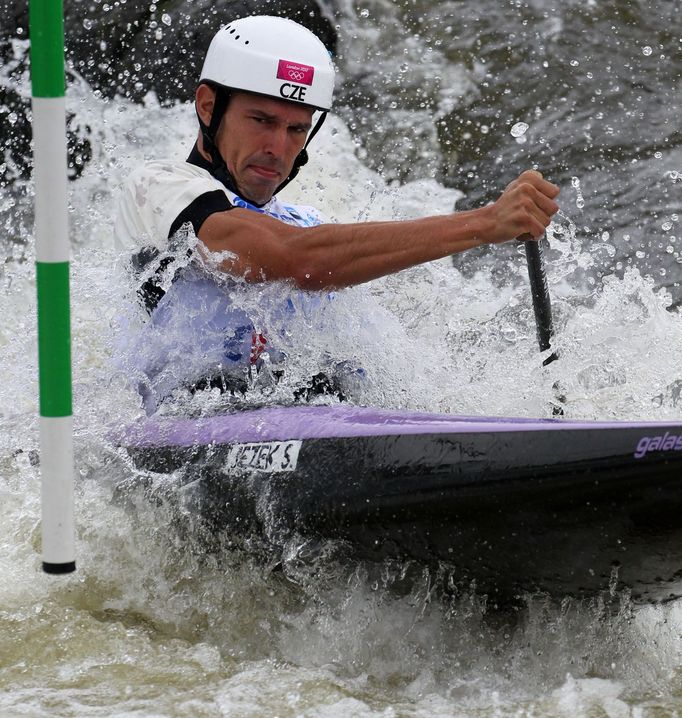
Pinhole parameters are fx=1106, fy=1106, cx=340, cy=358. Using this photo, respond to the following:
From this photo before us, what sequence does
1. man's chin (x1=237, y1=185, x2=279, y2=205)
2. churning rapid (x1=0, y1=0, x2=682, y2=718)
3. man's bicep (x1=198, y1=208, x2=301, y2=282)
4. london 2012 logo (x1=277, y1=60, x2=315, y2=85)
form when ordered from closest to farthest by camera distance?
churning rapid (x1=0, y1=0, x2=682, y2=718), man's bicep (x1=198, y1=208, x2=301, y2=282), london 2012 logo (x1=277, y1=60, x2=315, y2=85), man's chin (x1=237, y1=185, x2=279, y2=205)

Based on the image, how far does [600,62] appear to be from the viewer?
724 centimetres

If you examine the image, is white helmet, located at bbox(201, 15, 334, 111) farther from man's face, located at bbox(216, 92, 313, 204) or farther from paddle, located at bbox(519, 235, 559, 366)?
paddle, located at bbox(519, 235, 559, 366)

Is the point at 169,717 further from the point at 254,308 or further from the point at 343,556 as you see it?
the point at 254,308

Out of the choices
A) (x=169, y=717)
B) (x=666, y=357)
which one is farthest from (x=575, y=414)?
(x=169, y=717)

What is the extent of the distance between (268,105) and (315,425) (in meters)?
1.06

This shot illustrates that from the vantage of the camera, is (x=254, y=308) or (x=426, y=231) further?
(x=254, y=308)

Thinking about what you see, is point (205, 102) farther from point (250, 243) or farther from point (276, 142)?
point (250, 243)

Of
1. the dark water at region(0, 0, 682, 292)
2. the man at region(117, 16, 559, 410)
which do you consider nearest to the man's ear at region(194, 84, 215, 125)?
the man at region(117, 16, 559, 410)

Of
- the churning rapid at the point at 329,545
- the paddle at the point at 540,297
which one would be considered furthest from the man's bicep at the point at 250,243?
the paddle at the point at 540,297

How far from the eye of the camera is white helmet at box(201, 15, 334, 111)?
10.6 feet

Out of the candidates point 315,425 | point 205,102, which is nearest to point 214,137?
point 205,102

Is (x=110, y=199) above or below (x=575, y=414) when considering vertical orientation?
above

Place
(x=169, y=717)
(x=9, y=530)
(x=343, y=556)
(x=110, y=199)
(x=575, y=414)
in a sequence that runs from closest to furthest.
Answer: (x=169, y=717)
(x=343, y=556)
(x=9, y=530)
(x=575, y=414)
(x=110, y=199)

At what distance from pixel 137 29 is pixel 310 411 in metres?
4.87
